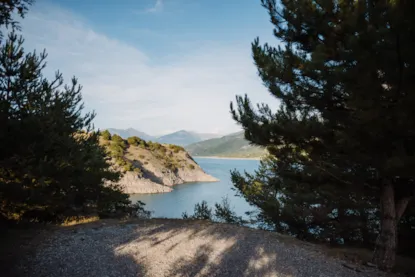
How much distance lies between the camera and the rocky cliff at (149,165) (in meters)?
49.7

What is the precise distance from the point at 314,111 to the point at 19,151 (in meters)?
9.03

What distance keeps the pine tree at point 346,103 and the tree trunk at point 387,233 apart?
3 centimetres

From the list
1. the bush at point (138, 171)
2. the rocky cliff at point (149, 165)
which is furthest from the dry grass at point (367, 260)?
the bush at point (138, 171)

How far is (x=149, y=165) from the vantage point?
56.6m

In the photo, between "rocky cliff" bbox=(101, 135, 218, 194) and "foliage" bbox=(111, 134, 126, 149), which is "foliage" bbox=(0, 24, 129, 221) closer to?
"rocky cliff" bbox=(101, 135, 218, 194)

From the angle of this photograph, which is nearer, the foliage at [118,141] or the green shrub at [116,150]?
the green shrub at [116,150]

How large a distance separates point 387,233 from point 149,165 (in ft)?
172

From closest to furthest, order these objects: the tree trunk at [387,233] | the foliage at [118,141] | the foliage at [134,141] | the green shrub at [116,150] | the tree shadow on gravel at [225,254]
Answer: the tree shadow on gravel at [225,254] → the tree trunk at [387,233] → the green shrub at [116,150] → the foliage at [118,141] → the foliage at [134,141]

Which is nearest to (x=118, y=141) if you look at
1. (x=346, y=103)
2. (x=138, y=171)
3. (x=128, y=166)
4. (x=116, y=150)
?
(x=116, y=150)

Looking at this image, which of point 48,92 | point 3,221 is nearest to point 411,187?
point 48,92

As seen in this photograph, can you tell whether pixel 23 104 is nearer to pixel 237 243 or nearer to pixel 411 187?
pixel 237 243

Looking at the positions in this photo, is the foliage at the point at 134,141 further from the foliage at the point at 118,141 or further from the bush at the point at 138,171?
the bush at the point at 138,171

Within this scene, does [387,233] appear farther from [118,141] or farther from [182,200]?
[118,141]

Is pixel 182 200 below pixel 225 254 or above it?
below
